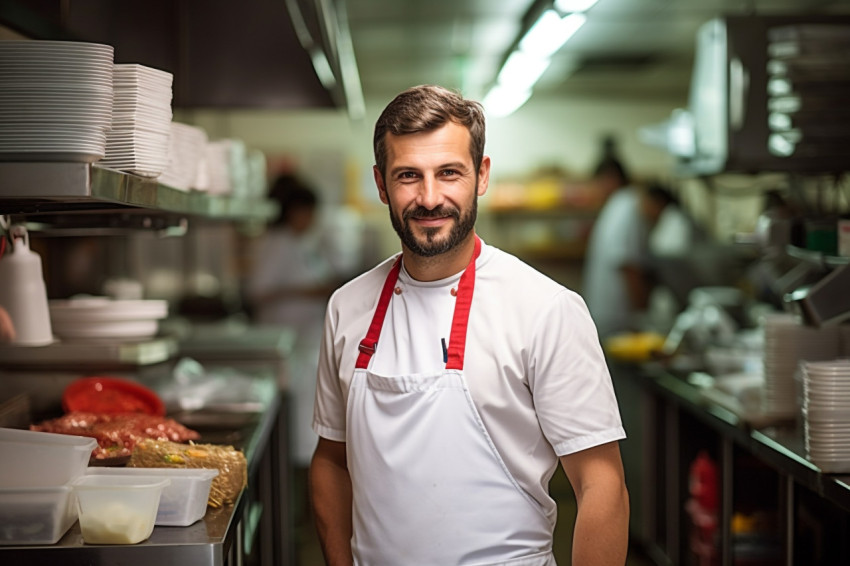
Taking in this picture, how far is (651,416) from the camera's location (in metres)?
4.98

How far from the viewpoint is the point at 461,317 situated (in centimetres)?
218

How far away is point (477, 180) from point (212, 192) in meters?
1.75

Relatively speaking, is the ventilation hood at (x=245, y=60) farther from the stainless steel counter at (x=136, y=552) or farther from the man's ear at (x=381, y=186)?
the stainless steel counter at (x=136, y=552)

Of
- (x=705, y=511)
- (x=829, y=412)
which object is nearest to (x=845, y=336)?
(x=829, y=412)

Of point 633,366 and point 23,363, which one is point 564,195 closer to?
point 633,366

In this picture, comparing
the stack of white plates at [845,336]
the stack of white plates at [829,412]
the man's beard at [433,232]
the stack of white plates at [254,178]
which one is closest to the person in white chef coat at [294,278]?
the stack of white plates at [254,178]

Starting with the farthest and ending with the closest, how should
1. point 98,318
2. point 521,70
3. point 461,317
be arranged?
point 521,70 → point 98,318 → point 461,317

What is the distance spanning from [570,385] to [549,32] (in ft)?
8.75

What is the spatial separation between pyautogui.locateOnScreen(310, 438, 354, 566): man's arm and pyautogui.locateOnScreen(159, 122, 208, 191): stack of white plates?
0.82 meters

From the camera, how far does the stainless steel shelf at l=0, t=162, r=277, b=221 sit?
1.83 metres

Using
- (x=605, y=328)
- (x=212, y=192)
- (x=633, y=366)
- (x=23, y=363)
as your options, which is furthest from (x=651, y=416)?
(x=23, y=363)

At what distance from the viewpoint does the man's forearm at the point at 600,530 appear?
6.65ft

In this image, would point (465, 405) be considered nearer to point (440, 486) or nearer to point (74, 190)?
point (440, 486)

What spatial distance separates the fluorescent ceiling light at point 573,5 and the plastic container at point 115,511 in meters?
2.48
